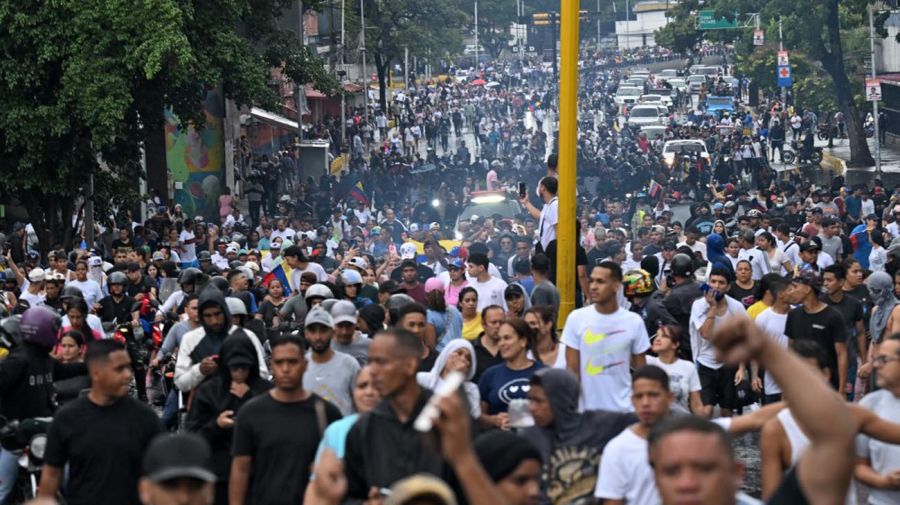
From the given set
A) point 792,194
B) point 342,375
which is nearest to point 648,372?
point 342,375

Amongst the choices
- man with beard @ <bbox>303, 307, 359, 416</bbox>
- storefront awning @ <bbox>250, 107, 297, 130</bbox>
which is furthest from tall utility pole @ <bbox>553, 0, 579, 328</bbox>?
storefront awning @ <bbox>250, 107, 297, 130</bbox>

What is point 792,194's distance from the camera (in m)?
35.0

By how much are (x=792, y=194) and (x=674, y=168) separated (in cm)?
1100

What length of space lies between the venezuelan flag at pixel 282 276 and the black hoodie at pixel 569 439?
378 inches

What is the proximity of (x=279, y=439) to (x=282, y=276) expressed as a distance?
981 cm

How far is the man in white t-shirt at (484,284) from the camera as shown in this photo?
A: 14.2 m

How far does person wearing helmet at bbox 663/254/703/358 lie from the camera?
13.8 m

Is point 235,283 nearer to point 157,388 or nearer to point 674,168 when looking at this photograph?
point 157,388

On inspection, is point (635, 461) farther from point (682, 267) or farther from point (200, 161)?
point (200, 161)

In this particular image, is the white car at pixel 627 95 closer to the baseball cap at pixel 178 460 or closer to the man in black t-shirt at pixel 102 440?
the man in black t-shirt at pixel 102 440

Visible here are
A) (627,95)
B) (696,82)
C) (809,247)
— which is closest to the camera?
(809,247)

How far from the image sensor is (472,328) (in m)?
12.8

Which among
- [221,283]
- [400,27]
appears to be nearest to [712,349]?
[221,283]

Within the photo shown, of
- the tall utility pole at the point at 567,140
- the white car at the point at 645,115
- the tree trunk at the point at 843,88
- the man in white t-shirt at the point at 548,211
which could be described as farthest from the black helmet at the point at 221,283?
the white car at the point at 645,115
